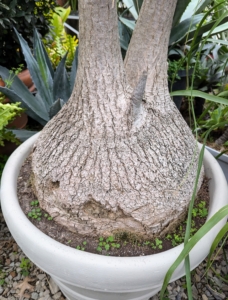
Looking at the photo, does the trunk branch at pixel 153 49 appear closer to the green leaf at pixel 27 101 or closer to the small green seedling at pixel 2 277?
the green leaf at pixel 27 101

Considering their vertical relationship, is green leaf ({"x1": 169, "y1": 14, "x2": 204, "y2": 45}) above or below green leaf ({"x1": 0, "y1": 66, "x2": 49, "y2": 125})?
above

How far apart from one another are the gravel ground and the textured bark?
17.2 inches

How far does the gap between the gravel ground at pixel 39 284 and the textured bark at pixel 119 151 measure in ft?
1.43

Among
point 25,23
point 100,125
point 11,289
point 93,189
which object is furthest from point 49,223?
point 25,23

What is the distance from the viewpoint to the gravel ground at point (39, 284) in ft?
3.37

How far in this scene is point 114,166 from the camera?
0.68 meters

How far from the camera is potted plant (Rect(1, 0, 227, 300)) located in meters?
0.62

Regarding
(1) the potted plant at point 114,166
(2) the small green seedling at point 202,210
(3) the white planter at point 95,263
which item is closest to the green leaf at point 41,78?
(1) the potted plant at point 114,166

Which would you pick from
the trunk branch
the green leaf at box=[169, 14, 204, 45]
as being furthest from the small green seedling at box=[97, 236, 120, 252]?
the green leaf at box=[169, 14, 204, 45]

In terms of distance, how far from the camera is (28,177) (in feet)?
2.82

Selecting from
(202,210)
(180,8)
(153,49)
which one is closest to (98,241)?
(202,210)

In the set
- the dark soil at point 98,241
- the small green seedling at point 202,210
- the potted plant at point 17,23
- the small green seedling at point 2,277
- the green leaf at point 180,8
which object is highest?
the green leaf at point 180,8

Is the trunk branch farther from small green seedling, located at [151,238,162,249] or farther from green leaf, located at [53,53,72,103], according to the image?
green leaf, located at [53,53,72,103]

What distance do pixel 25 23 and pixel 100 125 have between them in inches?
40.5
